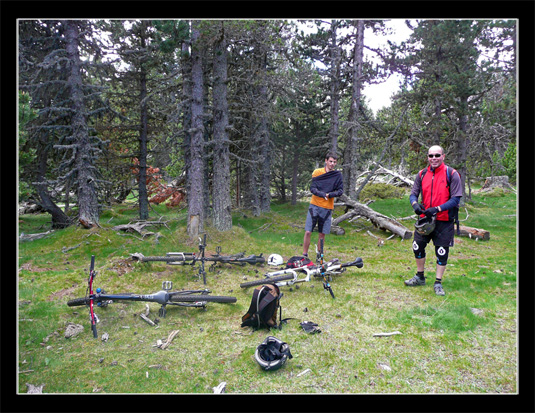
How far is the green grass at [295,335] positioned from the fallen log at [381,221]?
284 centimetres

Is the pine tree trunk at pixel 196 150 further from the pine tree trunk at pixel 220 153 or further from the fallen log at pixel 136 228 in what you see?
the fallen log at pixel 136 228

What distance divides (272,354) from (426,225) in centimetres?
413

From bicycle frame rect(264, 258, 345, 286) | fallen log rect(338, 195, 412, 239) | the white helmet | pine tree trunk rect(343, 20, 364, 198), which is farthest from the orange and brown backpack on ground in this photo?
pine tree trunk rect(343, 20, 364, 198)

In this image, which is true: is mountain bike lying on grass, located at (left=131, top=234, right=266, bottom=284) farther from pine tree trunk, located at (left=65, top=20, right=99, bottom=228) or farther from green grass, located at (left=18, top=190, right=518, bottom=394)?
pine tree trunk, located at (left=65, top=20, right=99, bottom=228)

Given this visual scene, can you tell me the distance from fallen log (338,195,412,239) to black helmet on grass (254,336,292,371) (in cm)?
911

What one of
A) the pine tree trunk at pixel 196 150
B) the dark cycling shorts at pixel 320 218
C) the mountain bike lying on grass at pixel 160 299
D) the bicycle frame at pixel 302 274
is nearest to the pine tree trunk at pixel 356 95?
the pine tree trunk at pixel 196 150

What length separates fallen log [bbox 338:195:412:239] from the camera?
11130 mm

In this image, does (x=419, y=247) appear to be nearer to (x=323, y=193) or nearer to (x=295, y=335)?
(x=323, y=193)

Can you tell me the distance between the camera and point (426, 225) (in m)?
5.71

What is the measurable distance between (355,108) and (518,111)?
578 inches

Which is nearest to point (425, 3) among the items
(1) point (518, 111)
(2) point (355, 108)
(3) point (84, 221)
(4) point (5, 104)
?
(1) point (518, 111)

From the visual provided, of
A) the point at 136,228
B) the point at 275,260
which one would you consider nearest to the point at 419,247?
the point at 275,260

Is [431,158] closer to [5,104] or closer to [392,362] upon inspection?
[392,362]

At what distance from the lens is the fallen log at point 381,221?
11.1 m
